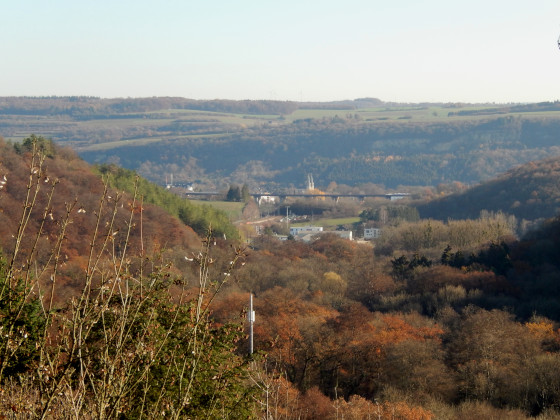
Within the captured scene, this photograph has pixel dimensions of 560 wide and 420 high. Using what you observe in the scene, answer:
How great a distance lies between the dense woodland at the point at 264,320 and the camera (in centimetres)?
610

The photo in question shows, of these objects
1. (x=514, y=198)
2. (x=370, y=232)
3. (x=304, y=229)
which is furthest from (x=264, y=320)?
(x=514, y=198)

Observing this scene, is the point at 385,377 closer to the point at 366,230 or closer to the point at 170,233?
the point at 170,233

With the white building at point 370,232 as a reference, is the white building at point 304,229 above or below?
below

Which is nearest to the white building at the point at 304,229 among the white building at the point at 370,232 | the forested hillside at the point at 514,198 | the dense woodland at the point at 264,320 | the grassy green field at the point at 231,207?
the white building at the point at 370,232

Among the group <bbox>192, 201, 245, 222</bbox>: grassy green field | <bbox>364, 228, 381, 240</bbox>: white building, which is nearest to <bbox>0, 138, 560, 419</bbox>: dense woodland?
<bbox>364, 228, 381, 240</bbox>: white building

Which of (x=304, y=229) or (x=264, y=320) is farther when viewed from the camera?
(x=304, y=229)

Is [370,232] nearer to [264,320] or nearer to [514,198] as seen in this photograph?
[514,198]

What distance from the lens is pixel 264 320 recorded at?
108 feet

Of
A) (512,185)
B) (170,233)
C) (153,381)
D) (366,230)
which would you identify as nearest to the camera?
(153,381)

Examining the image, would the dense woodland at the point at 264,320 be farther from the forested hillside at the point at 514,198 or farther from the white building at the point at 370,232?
the forested hillside at the point at 514,198

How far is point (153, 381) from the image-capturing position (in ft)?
31.9

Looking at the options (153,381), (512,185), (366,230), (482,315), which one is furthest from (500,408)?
(512,185)

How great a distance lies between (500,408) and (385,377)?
167 inches

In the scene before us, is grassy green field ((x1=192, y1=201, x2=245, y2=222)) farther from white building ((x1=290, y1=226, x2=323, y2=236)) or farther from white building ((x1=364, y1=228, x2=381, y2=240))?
white building ((x1=364, y1=228, x2=381, y2=240))
